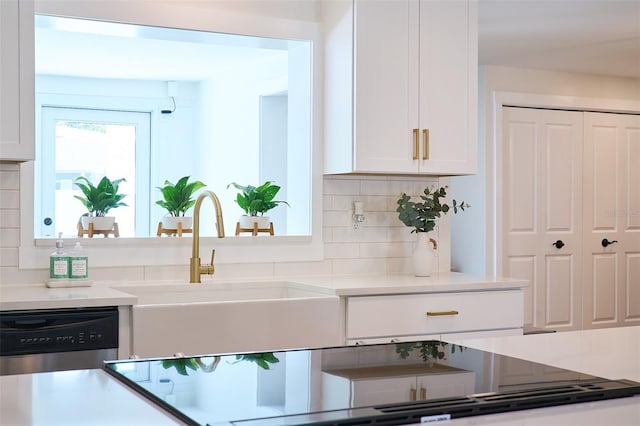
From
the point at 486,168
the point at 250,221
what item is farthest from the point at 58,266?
the point at 486,168

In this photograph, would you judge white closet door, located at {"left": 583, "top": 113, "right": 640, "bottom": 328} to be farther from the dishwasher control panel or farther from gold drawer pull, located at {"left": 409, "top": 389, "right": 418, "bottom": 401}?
gold drawer pull, located at {"left": 409, "top": 389, "right": 418, "bottom": 401}

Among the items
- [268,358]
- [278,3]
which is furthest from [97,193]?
[268,358]

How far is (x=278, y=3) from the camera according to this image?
13.1 feet

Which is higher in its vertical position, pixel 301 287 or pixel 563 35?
pixel 563 35

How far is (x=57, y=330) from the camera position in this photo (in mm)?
2836

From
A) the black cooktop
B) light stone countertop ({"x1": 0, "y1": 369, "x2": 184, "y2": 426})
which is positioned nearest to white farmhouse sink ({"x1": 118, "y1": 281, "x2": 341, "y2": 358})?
the black cooktop

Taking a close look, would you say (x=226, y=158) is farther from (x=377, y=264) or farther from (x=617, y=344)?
(x=617, y=344)

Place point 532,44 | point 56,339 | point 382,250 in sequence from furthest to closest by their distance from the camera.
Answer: point 532,44, point 382,250, point 56,339

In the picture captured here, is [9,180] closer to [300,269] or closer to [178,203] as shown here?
[178,203]

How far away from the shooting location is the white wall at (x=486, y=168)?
6.35 metres

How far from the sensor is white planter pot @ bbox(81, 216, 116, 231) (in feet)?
12.1

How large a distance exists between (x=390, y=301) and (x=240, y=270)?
774 mm

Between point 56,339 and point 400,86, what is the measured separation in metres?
1.92

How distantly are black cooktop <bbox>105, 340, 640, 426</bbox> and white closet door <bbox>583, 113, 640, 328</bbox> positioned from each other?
5.43 meters
